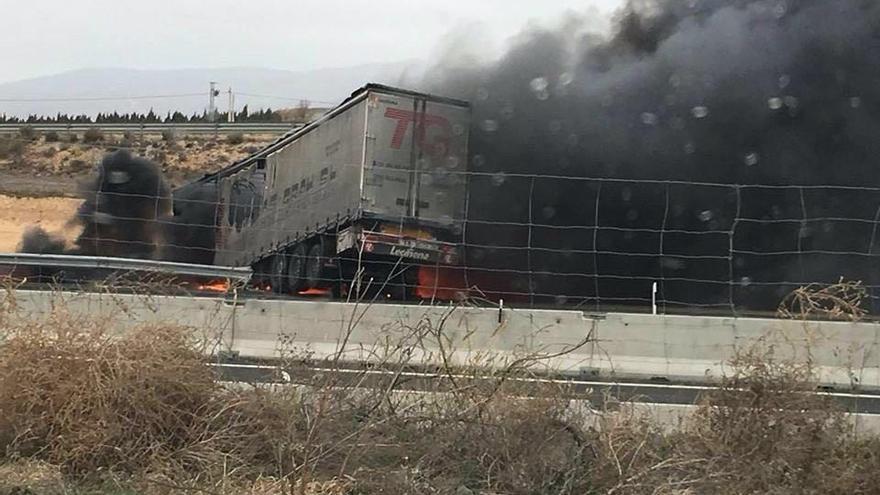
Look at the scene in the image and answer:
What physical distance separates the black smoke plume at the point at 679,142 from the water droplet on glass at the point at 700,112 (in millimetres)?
73

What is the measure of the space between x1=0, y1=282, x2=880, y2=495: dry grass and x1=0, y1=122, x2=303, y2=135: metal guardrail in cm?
4321

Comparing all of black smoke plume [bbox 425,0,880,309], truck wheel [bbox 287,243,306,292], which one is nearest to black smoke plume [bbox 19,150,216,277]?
truck wheel [bbox 287,243,306,292]

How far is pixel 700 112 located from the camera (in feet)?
71.6

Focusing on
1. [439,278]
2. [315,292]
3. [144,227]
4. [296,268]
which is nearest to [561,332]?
[439,278]

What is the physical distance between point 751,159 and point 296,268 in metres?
9.14

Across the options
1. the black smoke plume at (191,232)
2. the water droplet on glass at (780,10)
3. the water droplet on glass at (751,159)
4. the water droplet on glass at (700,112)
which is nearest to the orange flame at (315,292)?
the black smoke plume at (191,232)

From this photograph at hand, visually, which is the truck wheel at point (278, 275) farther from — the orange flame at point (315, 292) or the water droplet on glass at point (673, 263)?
the water droplet on glass at point (673, 263)

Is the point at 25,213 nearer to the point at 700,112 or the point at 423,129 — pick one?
the point at 423,129

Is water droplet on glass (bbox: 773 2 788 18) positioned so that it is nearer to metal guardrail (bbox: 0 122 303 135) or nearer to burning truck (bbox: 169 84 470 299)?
burning truck (bbox: 169 84 470 299)

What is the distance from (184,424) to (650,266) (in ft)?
40.9

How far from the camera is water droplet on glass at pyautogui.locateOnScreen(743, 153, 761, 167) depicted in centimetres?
2105

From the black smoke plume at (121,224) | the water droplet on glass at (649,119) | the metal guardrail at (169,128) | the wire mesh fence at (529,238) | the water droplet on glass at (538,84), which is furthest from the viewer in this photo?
the metal guardrail at (169,128)

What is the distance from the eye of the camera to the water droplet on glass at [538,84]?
22922mm

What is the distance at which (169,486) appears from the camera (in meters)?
5.63
